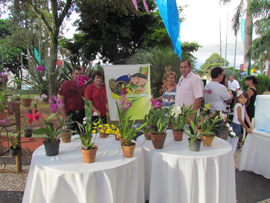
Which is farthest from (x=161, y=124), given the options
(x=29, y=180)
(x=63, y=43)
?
(x=63, y=43)

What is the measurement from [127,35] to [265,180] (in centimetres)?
1239

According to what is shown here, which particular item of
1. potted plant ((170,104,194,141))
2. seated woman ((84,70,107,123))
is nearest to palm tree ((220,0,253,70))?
seated woman ((84,70,107,123))

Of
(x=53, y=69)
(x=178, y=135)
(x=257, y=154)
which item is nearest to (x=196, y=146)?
(x=178, y=135)

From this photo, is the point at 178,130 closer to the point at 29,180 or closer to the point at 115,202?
the point at 115,202

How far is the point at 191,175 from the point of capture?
1.69 m

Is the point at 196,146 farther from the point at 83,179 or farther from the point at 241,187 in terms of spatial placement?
the point at 241,187

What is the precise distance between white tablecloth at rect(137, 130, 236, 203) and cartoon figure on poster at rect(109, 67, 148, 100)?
5.67 ft

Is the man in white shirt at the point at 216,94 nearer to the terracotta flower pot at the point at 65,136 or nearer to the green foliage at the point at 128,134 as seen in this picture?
the green foliage at the point at 128,134

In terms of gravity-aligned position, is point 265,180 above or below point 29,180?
below

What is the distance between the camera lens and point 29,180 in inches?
67.3

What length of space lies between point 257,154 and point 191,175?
6.17 feet

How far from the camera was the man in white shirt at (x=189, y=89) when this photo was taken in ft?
9.15

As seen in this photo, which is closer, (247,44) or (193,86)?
(193,86)

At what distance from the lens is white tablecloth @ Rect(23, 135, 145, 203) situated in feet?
4.67
